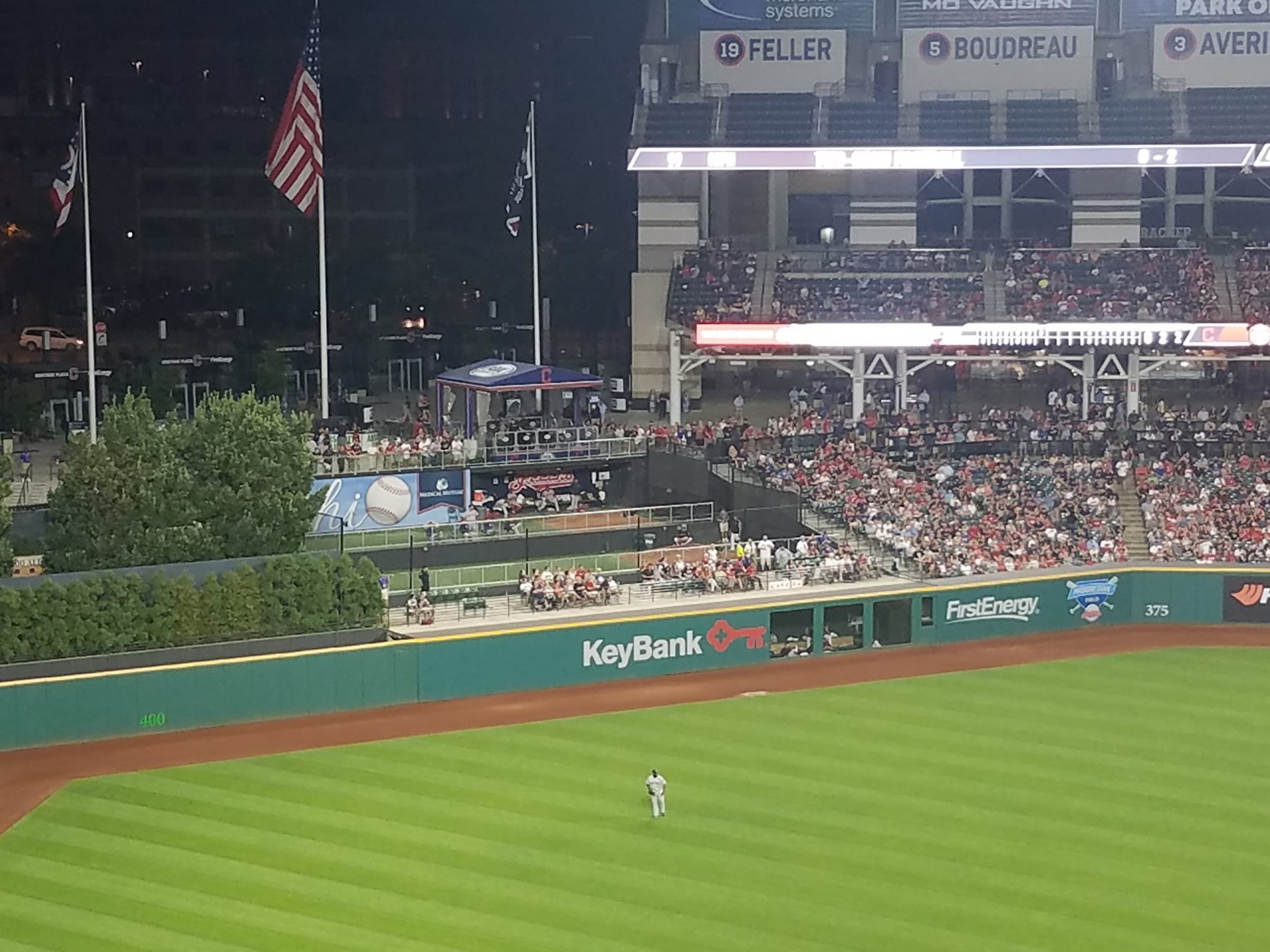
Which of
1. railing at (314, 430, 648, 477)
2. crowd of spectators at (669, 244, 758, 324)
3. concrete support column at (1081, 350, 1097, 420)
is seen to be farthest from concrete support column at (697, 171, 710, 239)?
concrete support column at (1081, 350, 1097, 420)

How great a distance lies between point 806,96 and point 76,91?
2762 cm

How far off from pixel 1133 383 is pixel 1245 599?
950 centimetres

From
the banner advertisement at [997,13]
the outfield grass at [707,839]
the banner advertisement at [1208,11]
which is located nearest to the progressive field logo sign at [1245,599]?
the outfield grass at [707,839]

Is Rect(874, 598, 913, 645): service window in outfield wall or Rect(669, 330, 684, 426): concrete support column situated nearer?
Rect(874, 598, 913, 645): service window in outfield wall

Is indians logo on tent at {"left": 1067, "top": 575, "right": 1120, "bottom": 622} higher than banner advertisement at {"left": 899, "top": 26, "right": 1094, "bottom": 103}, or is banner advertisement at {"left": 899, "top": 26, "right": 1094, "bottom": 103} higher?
banner advertisement at {"left": 899, "top": 26, "right": 1094, "bottom": 103}

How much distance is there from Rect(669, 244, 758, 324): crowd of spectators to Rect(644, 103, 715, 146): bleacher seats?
3318 mm

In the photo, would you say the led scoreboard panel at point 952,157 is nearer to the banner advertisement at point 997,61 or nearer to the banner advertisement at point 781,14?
the banner advertisement at point 997,61

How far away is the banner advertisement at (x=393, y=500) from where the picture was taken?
3750 cm

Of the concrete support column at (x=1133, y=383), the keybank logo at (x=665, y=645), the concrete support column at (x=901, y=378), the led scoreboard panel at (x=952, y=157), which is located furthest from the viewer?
the led scoreboard panel at (x=952, y=157)

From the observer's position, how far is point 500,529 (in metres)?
36.0

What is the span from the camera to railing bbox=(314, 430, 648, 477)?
3812 centimetres

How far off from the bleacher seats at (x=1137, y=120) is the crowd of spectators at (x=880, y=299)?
5.48 metres

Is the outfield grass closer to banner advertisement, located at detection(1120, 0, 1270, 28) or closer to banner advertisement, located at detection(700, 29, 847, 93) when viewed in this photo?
banner advertisement, located at detection(700, 29, 847, 93)

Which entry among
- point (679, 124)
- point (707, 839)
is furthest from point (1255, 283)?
point (707, 839)
